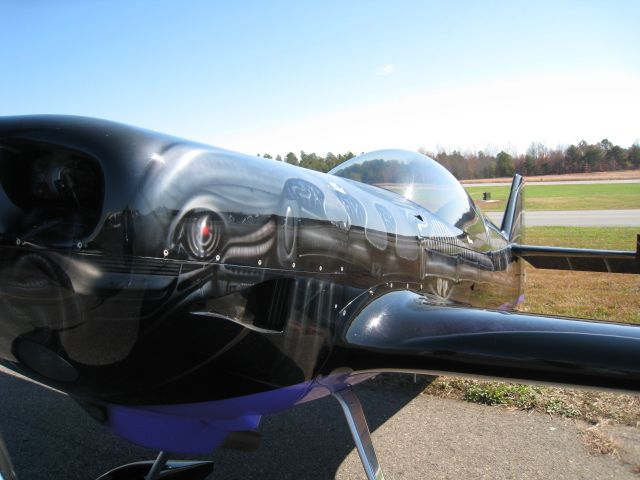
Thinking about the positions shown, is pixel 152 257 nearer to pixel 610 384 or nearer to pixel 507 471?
pixel 610 384

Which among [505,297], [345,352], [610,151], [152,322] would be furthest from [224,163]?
[610,151]

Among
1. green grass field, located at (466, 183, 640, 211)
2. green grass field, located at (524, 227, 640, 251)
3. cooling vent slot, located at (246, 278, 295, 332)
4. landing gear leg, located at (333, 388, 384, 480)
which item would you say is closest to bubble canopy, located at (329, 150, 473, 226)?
landing gear leg, located at (333, 388, 384, 480)

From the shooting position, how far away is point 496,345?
208 cm

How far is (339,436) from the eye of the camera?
3.76 meters

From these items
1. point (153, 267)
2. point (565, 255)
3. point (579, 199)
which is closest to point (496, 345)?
point (153, 267)

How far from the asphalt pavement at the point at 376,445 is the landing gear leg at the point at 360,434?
80 centimetres

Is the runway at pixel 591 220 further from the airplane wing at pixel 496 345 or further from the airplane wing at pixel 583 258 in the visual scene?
the airplane wing at pixel 496 345

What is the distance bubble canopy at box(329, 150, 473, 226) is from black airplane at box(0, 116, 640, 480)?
1284mm

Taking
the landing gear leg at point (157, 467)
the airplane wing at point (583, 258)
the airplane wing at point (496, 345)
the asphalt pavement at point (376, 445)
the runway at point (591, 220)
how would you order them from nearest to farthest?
the airplane wing at point (496, 345), the landing gear leg at point (157, 467), the asphalt pavement at point (376, 445), the airplane wing at point (583, 258), the runway at point (591, 220)

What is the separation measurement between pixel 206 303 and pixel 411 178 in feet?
8.75

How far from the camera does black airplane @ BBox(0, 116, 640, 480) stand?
1646 mm

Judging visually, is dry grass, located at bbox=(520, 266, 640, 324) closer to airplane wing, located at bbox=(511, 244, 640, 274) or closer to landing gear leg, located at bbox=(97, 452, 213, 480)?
airplane wing, located at bbox=(511, 244, 640, 274)

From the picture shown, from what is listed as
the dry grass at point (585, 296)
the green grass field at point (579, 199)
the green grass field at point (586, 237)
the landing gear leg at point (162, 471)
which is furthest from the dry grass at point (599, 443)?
the green grass field at point (579, 199)

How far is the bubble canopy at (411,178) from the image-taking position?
396 cm
